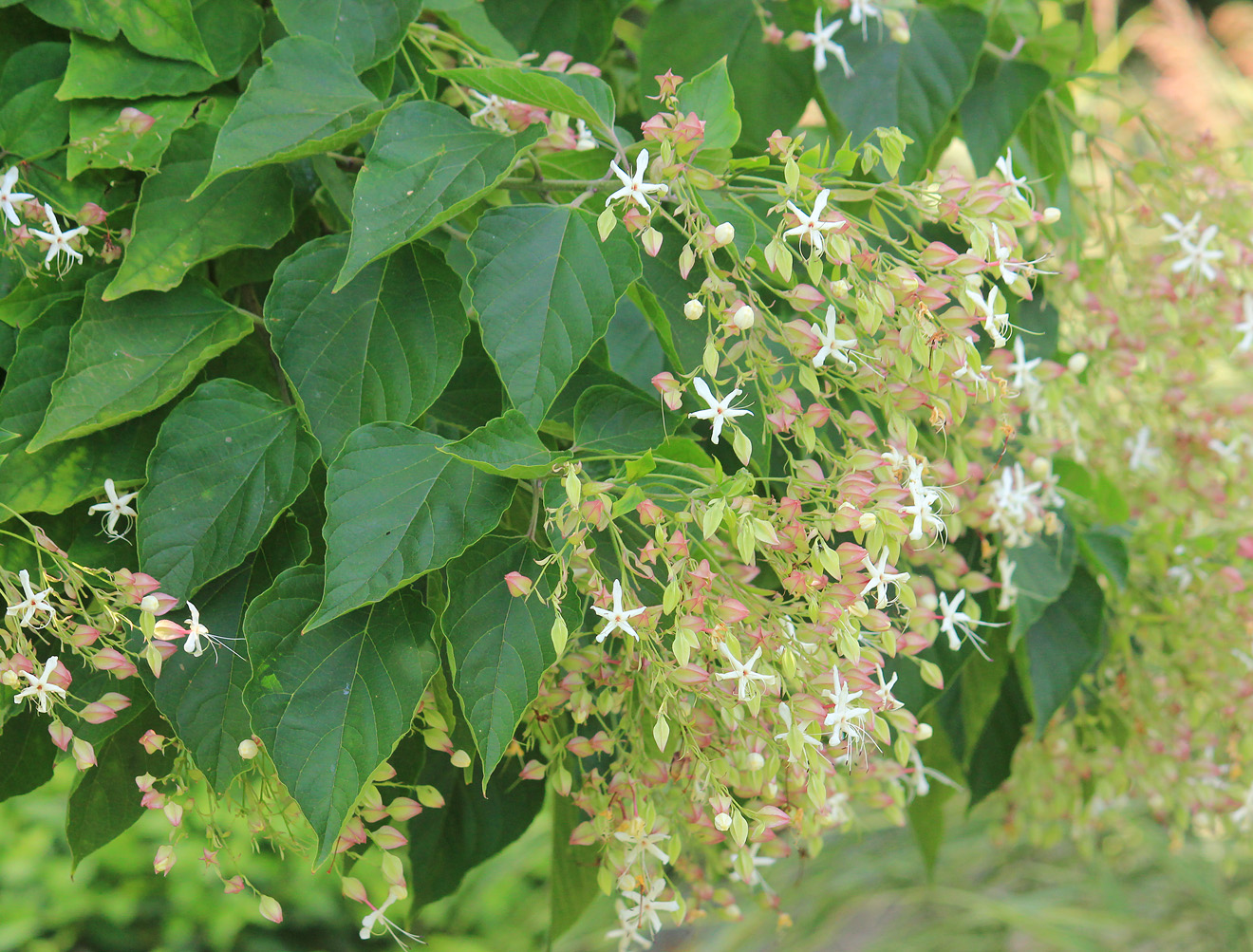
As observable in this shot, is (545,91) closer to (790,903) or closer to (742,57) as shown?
(742,57)

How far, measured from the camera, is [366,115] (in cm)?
46

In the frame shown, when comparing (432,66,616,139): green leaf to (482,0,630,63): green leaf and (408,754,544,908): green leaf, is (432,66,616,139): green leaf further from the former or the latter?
(408,754,544,908): green leaf

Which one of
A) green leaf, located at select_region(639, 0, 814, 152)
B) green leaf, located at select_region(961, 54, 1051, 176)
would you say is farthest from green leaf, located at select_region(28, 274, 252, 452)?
green leaf, located at select_region(961, 54, 1051, 176)

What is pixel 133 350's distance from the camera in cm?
48

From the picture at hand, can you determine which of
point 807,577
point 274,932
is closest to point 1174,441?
point 807,577

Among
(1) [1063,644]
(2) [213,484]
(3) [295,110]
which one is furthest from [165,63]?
(1) [1063,644]

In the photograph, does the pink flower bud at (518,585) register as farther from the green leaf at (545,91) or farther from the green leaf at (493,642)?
the green leaf at (545,91)

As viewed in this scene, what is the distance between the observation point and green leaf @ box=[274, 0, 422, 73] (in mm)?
512

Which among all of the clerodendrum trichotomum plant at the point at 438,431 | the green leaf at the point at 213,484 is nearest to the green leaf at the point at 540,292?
the clerodendrum trichotomum plant at the point at 438,431

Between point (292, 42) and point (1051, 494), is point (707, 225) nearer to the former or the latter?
point (292, 42)

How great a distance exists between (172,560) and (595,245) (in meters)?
0.23

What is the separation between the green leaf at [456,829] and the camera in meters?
0.63

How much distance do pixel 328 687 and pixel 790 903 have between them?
5.44 ft

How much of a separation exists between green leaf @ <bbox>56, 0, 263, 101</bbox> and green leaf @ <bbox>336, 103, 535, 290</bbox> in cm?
14
